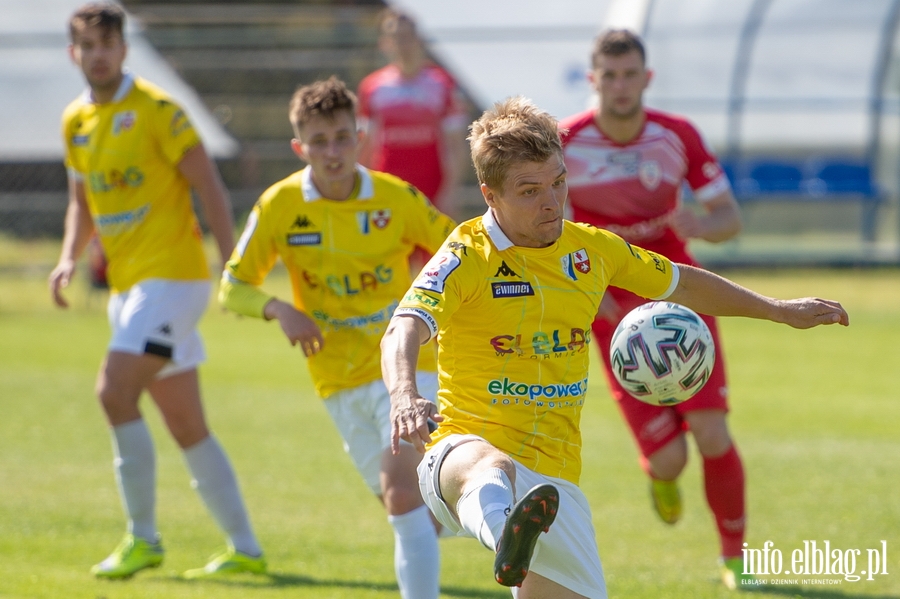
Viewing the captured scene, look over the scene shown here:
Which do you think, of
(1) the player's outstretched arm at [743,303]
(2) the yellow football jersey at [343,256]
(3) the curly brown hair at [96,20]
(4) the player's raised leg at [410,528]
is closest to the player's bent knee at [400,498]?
(4) the player's raised leg at [410,528]

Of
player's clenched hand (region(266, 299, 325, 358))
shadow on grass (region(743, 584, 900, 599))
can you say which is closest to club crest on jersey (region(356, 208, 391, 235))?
player's clenched hand (region(266, 299, 325, 358))

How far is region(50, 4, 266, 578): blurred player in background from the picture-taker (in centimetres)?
567

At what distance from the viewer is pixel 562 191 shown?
3.73 metres

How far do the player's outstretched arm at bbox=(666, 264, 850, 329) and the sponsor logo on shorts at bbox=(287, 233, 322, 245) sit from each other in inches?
63.6

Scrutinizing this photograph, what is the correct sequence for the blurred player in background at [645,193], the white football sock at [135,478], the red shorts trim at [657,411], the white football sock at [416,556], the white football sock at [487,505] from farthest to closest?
the white football sock at [135,478] < the blurred player in background at [645,193] < the red shorts trim at [657,411] < the white football sock at [416,556] < the white football sock at [487,505]

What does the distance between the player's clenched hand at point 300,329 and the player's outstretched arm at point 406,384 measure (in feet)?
3.33

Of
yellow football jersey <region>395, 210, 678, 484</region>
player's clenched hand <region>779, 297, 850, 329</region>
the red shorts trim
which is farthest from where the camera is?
the red shorts trim

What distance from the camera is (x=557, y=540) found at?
12.0 feet

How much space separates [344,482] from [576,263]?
429cm

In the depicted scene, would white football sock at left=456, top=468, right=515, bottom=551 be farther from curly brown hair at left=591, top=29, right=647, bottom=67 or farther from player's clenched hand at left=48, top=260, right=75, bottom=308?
player's clenched hand at left=48, top=260, right=75, bottom=308

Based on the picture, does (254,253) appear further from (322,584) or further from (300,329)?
(322,584)

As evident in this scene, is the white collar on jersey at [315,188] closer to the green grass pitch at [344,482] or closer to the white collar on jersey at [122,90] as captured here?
the white collar on jersey at [122,90]

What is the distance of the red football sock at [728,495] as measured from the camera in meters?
5.48

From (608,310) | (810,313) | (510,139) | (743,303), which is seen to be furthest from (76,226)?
(810,313)
